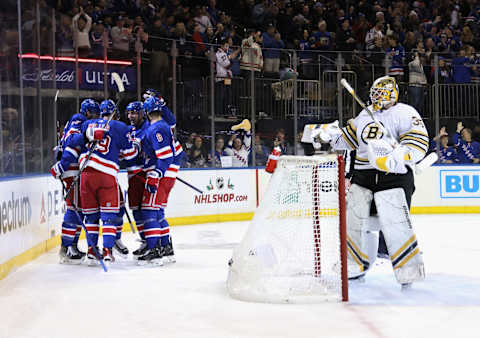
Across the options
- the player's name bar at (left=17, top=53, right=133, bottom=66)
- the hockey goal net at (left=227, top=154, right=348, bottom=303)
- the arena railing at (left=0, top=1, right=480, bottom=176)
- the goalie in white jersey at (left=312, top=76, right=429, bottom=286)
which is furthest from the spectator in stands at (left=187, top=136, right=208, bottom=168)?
the hockey goal net at (left=227, top=154, right=348, bottom=303)

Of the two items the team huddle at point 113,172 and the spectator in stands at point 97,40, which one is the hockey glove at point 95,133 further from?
the spectator in stands at point 97,40

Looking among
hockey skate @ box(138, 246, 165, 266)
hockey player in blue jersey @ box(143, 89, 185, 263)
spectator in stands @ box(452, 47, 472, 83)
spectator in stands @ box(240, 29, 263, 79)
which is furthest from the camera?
spectator in stands @ box(452, 47, 472, 83)

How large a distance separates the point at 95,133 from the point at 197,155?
4439mm

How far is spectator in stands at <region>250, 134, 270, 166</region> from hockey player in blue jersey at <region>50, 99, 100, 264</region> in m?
4.79

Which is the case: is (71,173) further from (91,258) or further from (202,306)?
(202,306)

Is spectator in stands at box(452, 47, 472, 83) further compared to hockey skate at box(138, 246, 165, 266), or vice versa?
spectator in stands at box(452, 47, 472, 83)

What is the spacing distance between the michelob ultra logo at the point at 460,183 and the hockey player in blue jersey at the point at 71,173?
279 inches

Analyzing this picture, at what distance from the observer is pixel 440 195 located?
11461 millimetres

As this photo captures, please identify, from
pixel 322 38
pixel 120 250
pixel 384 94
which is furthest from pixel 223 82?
pixel 384 94

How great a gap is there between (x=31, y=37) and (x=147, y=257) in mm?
2508

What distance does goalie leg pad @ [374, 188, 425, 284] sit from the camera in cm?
448

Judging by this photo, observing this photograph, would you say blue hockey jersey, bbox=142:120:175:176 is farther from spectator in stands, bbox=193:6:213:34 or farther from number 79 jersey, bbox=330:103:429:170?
spectator in stands, bbox=193:6:213:34

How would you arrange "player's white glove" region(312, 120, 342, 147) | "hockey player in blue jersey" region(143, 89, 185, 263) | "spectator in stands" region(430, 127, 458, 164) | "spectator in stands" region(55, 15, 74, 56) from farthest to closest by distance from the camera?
"spectator in stands" region(430, 127, 458, 164), "spectator in stands" region(55, 15, 74, 56), "hockey player in blue jersey" region(143, 89, 185, 263), "player's white glove" region(312, 120, 342, 147)

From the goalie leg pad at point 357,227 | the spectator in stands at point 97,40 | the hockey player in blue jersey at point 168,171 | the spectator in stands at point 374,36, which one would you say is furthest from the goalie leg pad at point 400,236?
the spectator in stands at point 374,36
